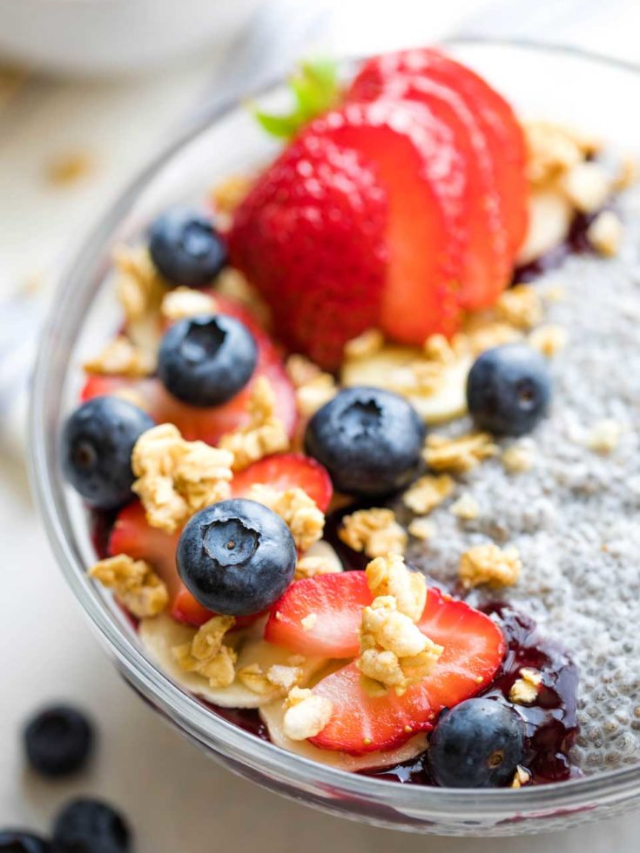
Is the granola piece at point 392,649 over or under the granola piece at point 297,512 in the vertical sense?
under

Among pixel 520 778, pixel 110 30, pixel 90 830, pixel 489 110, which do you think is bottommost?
pixel 90 830

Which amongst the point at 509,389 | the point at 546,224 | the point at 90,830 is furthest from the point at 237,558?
the point at 546,224

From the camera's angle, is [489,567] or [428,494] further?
[428,494]

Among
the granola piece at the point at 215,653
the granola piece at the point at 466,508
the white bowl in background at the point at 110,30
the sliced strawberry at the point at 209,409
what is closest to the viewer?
the granola piece at the point at 215,653

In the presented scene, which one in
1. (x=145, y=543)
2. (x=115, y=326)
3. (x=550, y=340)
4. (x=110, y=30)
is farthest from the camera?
(x=110, y=30)

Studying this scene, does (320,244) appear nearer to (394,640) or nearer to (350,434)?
(350,434)

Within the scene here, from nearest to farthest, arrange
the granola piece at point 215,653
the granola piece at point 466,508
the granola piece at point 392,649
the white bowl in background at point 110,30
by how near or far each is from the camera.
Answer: the granola piece at point 392,649
the granola piece at point 215,653
the granola piece at point 466,508
the white bowl in background at point 110,30

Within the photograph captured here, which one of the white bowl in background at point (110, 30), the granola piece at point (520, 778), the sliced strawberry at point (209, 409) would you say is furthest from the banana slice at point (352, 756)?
the white bowl in background at point (110, 30)

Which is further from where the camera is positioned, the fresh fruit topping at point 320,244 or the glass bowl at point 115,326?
the fresh fruit topping at point 320,244

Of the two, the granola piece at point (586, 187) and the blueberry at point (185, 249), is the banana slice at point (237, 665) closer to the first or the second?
the blueberry at point (185, 249)
